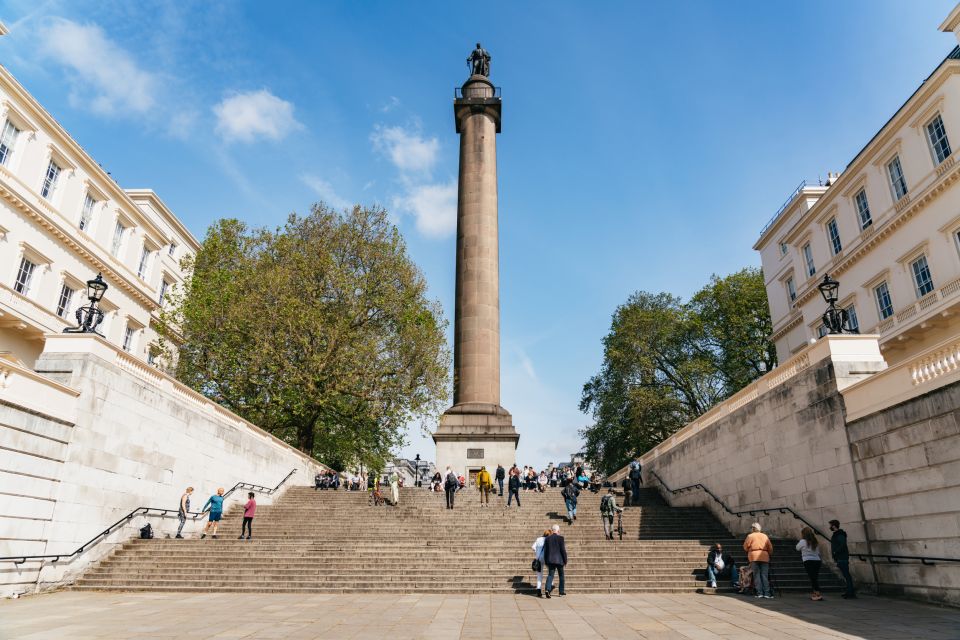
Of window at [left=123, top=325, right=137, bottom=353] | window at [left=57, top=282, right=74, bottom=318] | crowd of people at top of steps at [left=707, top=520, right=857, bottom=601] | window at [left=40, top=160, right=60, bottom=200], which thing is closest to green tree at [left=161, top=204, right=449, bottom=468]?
window at [left=123, top=325, right=137, bottom=353]

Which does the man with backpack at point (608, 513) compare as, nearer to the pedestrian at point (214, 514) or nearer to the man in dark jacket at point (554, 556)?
the man in dark jacket at point (554, 556)

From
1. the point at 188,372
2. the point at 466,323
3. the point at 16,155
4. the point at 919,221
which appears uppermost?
the point at 16,155

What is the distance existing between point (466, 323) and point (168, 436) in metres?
15.5

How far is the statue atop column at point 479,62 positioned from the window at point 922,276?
2635cm

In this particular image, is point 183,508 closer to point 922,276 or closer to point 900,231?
point 922,276

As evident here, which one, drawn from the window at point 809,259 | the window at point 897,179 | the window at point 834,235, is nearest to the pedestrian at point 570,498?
the window at point 897,179

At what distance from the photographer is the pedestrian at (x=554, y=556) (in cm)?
1257

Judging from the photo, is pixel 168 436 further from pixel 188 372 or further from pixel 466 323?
pixel 466 323

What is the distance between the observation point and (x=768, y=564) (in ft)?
41.2

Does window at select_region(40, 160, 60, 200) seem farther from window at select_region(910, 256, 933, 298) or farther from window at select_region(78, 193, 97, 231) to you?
window at select_region(910, 256, 933, 298)

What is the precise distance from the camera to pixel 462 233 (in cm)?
3206

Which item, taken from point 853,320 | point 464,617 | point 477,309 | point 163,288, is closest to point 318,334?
point 477,309

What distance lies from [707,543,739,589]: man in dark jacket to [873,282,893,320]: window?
60.9 feet

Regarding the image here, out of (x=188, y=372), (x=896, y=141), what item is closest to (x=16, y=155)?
(x=188, y=372)
